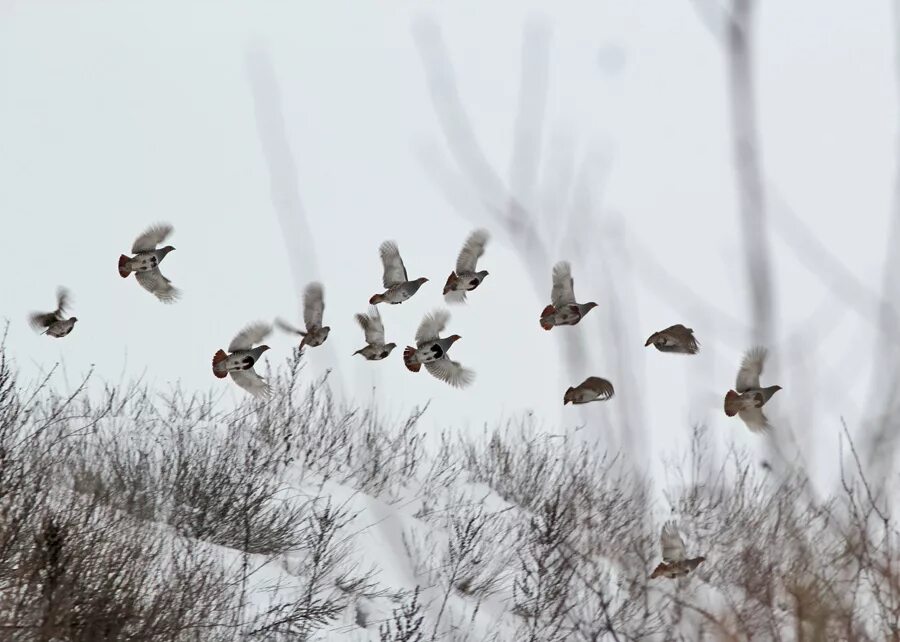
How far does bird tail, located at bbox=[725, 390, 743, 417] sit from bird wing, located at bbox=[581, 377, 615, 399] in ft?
3.31

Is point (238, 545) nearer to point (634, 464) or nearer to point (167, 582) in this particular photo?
point (167, 582)

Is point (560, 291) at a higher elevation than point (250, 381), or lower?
lower

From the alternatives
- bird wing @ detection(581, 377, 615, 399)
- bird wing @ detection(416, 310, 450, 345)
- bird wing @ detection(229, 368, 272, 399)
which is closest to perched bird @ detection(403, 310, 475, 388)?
bird wing @ detection(416, 310, 450, 345)

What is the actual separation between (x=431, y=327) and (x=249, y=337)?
82.6 inches

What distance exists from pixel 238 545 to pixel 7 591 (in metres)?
5.16

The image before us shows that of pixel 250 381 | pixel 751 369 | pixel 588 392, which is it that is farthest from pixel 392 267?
pixel 588 392

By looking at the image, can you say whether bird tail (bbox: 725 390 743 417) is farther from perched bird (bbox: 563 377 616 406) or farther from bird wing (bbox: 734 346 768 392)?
perched bird (bbox: 563 377 616 406)

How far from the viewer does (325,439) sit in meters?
18.9

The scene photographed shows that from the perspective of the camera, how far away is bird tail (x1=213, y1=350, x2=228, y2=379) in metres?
12.0

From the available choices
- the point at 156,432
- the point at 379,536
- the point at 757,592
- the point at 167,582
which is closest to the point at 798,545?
the point at 757,592

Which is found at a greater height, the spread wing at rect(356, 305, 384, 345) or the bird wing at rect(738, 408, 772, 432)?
the spread wing at rect(356, 305, 384, 345)

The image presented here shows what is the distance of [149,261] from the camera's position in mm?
12195

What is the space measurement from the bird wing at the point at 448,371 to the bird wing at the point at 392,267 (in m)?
0.97

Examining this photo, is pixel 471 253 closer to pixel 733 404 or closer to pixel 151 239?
pixel 151 239
